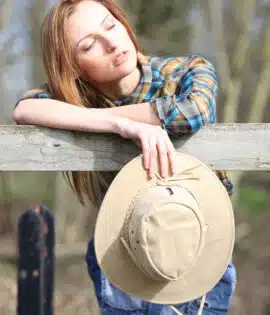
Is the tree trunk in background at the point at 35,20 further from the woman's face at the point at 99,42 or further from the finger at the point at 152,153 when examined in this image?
the finger at the point at 152,153

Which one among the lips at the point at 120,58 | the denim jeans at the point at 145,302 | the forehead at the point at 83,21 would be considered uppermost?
the forehead at the point at 83,21

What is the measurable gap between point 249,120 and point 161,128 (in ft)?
19.4

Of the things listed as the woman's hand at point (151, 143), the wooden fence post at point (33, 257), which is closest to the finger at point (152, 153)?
the woman's hand at point (151, 143)

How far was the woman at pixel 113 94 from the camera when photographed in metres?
1.62

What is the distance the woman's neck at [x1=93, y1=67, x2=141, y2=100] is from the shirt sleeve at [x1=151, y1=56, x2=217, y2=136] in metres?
0.11

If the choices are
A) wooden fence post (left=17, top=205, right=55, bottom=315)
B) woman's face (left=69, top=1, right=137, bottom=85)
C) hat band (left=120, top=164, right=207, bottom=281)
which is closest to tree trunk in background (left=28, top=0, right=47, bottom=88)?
wooden fence post (left=17, top=205, right=55, bottom=315)

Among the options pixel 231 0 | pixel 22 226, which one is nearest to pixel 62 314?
pixel 22 226

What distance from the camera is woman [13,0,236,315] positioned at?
1.62 meters

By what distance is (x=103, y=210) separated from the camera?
158cm

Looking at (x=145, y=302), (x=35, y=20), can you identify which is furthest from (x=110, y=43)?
(x=35, y=20)

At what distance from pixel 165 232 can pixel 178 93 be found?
0.55m

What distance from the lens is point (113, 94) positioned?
77.9 inches

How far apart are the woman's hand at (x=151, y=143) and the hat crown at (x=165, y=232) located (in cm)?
7

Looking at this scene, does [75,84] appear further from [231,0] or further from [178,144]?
[231,0]
